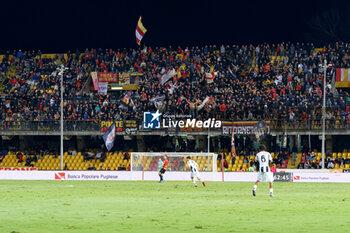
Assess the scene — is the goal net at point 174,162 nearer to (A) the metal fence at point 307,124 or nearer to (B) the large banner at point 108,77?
(A) the metal fence at point 307,124

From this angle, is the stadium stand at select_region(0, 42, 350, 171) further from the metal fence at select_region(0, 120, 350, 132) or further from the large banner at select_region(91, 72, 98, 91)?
the large banner at select_region(91, 72, 98, 91)

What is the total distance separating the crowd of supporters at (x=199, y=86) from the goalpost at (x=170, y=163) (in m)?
8.34

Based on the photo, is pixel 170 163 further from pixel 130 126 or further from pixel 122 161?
pixel 130 126

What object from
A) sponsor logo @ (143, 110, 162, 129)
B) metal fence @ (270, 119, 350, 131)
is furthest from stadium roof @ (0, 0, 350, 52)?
sponsor logo @ (143, 110, 162, 129)

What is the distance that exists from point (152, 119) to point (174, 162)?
9.39 m

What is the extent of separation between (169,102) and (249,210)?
3901cm

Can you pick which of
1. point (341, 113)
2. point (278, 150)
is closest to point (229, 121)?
point (278, 150)

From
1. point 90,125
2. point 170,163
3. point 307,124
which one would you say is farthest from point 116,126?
point 307,124

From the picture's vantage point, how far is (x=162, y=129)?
5728cm

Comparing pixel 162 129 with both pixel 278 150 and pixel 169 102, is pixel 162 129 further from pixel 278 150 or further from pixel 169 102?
pixel 278 150

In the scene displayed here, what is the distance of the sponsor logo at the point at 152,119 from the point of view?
5681 centimetres

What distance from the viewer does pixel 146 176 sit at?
47781mm

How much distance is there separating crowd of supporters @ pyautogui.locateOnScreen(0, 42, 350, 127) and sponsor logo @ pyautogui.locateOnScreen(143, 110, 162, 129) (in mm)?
921

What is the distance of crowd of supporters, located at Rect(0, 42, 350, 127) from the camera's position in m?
55.1
